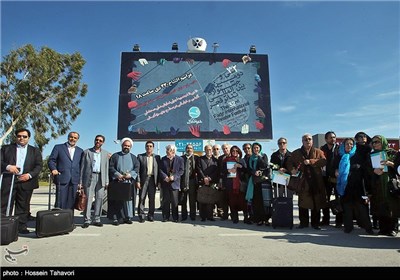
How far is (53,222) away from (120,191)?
53.6 inches

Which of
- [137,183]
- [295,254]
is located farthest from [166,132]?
[295,254]

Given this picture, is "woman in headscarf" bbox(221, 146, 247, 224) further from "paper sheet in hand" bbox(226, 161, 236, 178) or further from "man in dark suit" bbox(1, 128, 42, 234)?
"man in dark suit" bbox(1, 128, 42, 234)

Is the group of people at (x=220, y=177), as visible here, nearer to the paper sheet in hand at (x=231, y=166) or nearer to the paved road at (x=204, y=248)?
the paper sheet in hand at (x=231, y=166)

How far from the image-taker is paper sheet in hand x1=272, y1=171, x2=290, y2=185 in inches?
211

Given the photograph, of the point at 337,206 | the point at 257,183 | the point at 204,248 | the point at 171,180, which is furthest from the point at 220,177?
the point at 204,248

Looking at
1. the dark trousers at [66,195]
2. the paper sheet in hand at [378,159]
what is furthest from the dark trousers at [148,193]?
the paper sheet in hand at [378,159]

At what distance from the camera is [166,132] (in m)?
14.6

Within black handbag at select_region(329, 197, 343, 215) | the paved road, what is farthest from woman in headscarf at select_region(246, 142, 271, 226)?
black handbag at select_region(329, 197, 343, 215)

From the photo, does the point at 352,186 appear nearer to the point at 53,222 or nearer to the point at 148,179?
the point at 148,179

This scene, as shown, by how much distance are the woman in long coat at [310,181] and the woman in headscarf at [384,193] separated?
34.0 inches

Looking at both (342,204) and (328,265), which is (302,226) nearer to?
(342,204)

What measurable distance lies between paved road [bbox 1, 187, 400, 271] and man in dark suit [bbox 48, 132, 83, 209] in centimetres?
60

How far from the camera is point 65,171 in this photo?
5.13 metres
